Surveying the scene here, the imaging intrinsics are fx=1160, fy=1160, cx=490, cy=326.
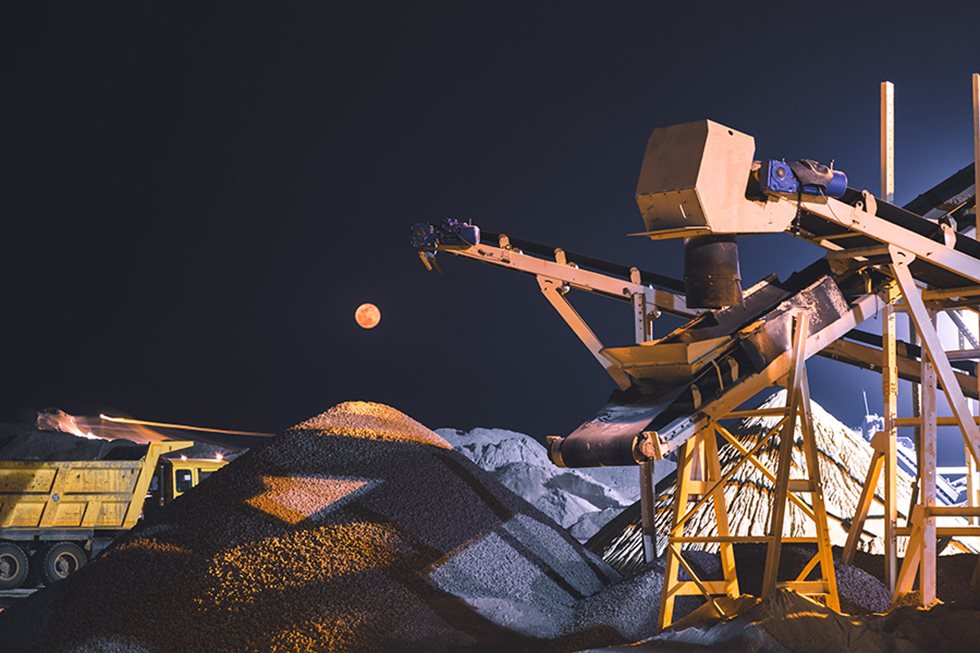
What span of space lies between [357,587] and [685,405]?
103 inches

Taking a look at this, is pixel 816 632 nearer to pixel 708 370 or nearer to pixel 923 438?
pixel 708 370

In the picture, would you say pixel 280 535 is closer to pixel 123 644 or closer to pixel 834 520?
pixel 123 644

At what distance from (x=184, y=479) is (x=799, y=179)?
9.68m

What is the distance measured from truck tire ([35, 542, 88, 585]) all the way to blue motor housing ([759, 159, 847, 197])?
965 cm

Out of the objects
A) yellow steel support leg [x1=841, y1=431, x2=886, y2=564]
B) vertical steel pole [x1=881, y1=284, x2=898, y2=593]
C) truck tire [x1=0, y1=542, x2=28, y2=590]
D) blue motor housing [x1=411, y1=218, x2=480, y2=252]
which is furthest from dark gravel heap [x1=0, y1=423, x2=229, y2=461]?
vertical steel pole [x1=881, y1=284, x2=898, y2=593]

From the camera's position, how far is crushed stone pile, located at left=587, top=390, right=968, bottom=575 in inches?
406

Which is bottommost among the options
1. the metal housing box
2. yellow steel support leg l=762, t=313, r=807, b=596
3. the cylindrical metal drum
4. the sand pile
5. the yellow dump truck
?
the yellow dump truck

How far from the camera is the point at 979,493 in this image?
8617mm

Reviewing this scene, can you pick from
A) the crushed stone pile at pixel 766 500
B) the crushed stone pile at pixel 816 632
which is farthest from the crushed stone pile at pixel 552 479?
the crushed stone pile at pixel 816 632

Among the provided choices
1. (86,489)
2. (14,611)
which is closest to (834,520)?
(14,611)

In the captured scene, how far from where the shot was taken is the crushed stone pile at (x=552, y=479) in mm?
16219

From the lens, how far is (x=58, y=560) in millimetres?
13039

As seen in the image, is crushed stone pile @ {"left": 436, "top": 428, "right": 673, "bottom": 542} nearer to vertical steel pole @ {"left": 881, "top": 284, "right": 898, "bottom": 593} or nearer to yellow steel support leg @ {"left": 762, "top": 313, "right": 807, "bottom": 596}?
vertical steel pole @ {"left": 881, "top": 284, "right": 898, "bottom": 593}

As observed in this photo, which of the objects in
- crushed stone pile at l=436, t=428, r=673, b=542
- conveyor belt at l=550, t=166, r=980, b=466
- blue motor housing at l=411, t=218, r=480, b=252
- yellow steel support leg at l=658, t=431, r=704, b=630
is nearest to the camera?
conveyor belt at l=550, t=166, r=980, b=466
